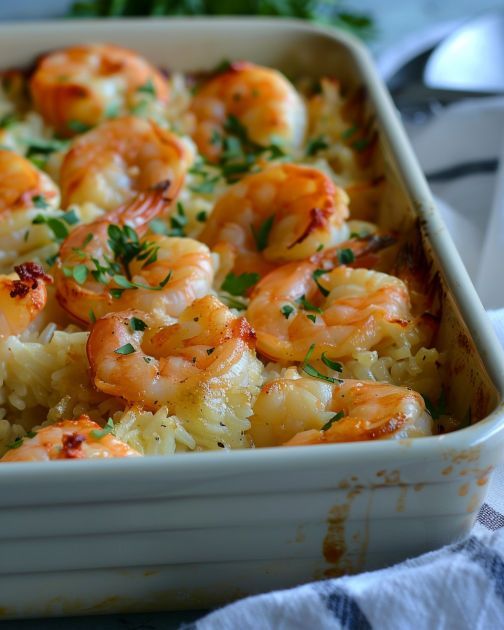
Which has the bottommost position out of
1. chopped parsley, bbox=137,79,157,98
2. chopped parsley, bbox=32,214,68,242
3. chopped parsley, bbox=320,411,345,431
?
chopped parsley, bbox=32,214,68,242

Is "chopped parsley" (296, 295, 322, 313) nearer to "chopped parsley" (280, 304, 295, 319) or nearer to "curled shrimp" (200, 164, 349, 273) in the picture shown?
"chopped parsley" (280, 304, 295, 319)

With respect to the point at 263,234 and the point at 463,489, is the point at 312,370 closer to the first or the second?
the point at 463,489

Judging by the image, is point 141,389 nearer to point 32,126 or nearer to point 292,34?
point 32,126

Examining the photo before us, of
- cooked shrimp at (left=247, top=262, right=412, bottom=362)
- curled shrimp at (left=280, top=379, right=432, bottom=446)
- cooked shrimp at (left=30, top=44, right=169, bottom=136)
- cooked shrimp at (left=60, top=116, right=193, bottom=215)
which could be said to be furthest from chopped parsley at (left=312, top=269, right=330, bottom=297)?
cooked shrimp at (left=30, top=44, right=169, bottom=136)

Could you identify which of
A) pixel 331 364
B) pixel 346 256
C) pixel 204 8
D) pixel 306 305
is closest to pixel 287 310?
pixel 306 305

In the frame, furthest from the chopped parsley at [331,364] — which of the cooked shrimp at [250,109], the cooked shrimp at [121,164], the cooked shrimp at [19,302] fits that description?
the cooked shrimp at [250,109]

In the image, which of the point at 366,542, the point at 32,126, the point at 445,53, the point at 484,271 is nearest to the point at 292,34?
the point at 445,53

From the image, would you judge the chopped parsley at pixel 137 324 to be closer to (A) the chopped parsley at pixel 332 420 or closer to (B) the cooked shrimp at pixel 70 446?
(B) the cooked shrimp at pixel 70 446
